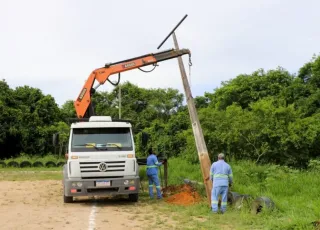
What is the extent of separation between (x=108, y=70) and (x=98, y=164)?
4.16 meters

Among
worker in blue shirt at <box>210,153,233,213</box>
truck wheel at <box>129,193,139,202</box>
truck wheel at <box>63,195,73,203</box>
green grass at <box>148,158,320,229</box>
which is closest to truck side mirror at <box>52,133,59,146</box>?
truck wheel at <box>63,195,73,203</box>

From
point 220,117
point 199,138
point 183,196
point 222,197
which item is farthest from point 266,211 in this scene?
point 220,117

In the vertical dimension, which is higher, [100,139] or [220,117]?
[220,117]

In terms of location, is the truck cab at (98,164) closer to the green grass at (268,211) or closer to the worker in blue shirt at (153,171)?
the worker in blue shirt at (153,171)

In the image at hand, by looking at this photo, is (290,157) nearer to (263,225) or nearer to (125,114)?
(263,225)

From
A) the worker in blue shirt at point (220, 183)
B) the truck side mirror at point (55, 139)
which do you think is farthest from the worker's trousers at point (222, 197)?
the truck side mirror at point (55, 139)

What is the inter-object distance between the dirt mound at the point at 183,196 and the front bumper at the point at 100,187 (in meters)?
1.24

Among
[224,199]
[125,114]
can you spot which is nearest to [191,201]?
[224,199]

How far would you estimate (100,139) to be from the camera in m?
12.6

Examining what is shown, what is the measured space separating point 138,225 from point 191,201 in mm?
3368

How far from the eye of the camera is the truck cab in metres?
12.0

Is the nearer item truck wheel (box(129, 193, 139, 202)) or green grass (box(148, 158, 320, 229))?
green grass (box(148, 158, 320, 229))

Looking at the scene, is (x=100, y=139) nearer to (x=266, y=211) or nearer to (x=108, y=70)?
(x=108, y=70)

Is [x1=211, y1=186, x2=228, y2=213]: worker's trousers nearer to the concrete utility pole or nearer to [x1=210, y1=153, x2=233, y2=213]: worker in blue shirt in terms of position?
[x1=210, y1=153, x2=233, y2=213]: worker in blue shirt
